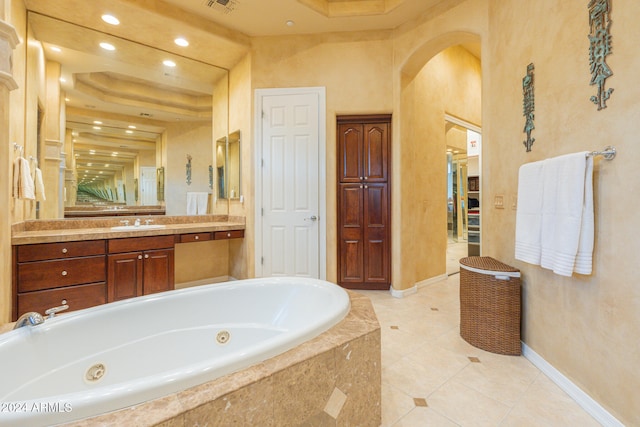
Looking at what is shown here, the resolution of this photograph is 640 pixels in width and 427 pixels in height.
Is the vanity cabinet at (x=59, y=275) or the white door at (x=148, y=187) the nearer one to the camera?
the vanity cabinet at (x=59, y=275)

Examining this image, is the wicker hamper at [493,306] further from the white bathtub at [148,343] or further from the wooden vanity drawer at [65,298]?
the wooden vanity drawer at [65,298]

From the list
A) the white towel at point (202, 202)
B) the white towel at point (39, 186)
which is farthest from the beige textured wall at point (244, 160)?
the white towel at point (39, 186)

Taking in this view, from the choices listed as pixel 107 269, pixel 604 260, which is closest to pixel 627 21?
pixel 604 260

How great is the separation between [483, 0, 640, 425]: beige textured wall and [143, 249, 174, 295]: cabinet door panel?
3017 millimetres

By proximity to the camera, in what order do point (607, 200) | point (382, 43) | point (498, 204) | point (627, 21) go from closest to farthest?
point (627, 21) < point (607, 200) < point (498, 204) < point (382, 43)

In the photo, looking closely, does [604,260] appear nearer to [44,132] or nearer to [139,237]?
[139,237]

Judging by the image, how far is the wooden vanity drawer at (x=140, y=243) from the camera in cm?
254

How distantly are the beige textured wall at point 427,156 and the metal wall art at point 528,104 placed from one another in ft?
4.50

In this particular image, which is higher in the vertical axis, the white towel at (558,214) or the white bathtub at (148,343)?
the white towel at (558,214)

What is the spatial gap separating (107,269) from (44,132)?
1.46 meters

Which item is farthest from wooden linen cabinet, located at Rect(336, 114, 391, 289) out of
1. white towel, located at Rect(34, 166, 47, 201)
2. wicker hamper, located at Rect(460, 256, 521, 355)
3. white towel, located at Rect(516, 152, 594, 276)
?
white towel, located at Rect(34, 166, 47, 201)

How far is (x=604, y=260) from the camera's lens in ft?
4.77

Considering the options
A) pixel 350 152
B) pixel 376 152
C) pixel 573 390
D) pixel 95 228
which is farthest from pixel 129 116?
pixel 573 390

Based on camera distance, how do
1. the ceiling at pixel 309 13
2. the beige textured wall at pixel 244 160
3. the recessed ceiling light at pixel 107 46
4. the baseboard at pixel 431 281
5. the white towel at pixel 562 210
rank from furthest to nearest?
the baseboard at pixel 431 281, the beige textured wall at pixel 244 160, the recessed ceiling light at pixel 107 46, the ceiling at pixel 309 13, the white towel at pixel 562 210
